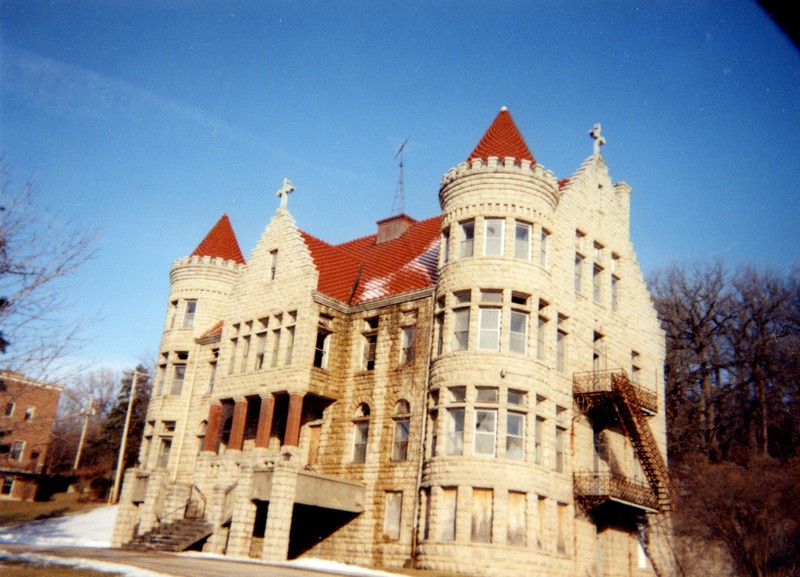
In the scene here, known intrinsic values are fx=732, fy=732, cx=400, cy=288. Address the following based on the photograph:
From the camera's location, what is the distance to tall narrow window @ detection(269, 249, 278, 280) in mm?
33750

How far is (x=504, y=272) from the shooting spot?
27.6m

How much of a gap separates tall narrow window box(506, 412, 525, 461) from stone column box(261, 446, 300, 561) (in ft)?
25.1

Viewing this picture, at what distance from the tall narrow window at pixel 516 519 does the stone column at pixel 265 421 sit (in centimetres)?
1045

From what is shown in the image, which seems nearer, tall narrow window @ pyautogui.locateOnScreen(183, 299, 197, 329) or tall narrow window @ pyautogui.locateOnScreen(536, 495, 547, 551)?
tall narrow window @ pyautogui.locateOnScreen(536, 495, 547, 551)

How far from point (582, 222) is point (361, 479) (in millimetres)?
14474

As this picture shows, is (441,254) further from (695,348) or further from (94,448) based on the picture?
(94,448)

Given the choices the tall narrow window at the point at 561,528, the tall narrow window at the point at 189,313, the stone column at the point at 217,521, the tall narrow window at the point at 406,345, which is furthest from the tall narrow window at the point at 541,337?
the tall narrow window at the point at 189,313

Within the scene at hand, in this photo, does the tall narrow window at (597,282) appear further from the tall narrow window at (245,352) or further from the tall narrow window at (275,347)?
the tall narrow window at (245,352)

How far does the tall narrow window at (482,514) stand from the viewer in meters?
24.4

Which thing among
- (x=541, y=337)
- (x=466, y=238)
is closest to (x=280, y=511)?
(x=541, y=337)

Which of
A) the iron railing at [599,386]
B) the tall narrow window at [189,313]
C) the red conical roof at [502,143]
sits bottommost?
the iron railing at [599,386]

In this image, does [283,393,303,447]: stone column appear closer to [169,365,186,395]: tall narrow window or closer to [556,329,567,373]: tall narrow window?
[556,329,567,373]: tall narrow window

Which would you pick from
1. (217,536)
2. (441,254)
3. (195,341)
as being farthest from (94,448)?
(441,254)

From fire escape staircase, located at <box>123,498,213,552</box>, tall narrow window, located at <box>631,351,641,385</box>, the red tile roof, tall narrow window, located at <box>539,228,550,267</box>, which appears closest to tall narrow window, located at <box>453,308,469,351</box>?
the red tile roof
